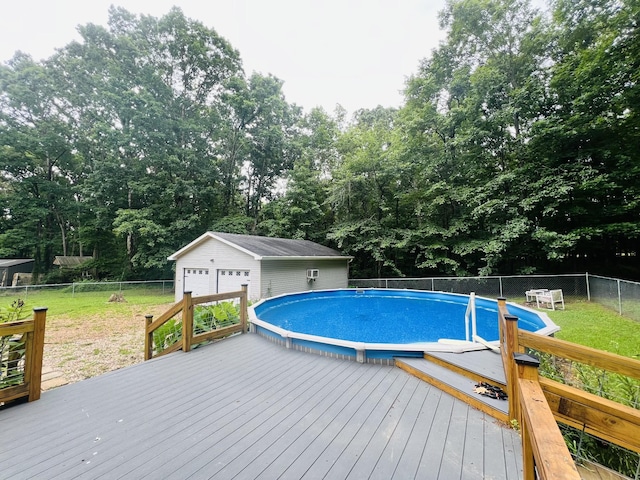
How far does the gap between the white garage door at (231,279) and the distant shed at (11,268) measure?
18.4 m

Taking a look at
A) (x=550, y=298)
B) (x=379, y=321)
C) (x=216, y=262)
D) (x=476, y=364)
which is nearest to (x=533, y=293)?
(x=550, y=298)

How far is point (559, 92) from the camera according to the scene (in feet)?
34.9

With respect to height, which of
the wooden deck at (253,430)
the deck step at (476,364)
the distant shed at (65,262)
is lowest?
the wooden deck at (253,430)

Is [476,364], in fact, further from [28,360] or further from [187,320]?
[28,360]

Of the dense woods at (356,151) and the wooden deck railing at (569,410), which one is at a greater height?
the dense woods at (356,151)

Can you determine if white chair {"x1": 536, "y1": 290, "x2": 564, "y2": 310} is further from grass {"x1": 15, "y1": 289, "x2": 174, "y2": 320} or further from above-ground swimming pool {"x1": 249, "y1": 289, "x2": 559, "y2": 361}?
grass {"x1": 15, "y1": 289, "x2": 174, "y2": 320}

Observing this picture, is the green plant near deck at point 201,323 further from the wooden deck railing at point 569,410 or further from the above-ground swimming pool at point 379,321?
the wooden deck railing at point 569,410

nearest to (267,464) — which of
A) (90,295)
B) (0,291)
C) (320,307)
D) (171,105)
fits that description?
(320,307)

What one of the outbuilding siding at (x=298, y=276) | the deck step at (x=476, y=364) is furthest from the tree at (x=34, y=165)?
the deck step at (x=476, y=364)

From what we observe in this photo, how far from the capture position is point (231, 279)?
1112cm

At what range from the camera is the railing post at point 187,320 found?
4266mm

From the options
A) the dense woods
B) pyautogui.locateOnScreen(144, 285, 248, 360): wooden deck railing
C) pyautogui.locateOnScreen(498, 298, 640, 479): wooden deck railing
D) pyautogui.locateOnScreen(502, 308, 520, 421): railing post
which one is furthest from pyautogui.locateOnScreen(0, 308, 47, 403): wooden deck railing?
the dense woods

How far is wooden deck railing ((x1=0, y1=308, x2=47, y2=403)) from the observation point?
2680mm

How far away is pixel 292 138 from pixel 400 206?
1090 cm
